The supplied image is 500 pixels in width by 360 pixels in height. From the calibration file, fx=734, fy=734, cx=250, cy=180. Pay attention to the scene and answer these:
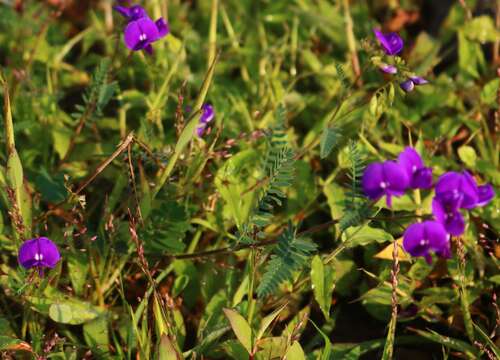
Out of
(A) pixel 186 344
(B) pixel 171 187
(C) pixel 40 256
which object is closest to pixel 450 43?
(B) pixel 171 187

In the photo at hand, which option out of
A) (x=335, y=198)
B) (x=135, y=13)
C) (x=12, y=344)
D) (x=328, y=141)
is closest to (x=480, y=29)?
(x=335, y=198)

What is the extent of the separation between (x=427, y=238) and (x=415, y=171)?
5.2 inches

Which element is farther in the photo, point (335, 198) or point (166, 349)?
point (335, 198)

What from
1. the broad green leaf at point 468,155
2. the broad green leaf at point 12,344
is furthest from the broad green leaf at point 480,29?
the broad green leaf at point 12,344

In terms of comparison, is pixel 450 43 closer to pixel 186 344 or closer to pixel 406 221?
pixel 406 221

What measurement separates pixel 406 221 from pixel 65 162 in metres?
1.08

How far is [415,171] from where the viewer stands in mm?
1426

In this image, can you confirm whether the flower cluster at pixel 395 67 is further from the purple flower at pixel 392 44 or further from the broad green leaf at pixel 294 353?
the broad green leaf at pixel 294 353

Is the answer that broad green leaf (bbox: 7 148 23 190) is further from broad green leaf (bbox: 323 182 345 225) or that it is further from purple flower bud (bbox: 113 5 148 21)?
broad green leaf (bbox: 323 182 345 225)

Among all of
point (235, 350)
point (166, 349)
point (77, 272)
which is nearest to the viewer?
point (166, 349)

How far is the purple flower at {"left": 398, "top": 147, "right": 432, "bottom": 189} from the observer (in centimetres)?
141

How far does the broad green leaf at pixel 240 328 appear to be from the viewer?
5.49ft

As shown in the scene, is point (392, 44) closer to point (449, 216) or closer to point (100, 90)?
point (449, 216)

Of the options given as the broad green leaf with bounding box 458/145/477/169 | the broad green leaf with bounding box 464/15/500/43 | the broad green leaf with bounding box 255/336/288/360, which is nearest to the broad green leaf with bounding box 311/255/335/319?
the broad green leaf with bounding box 255/336/288/360
